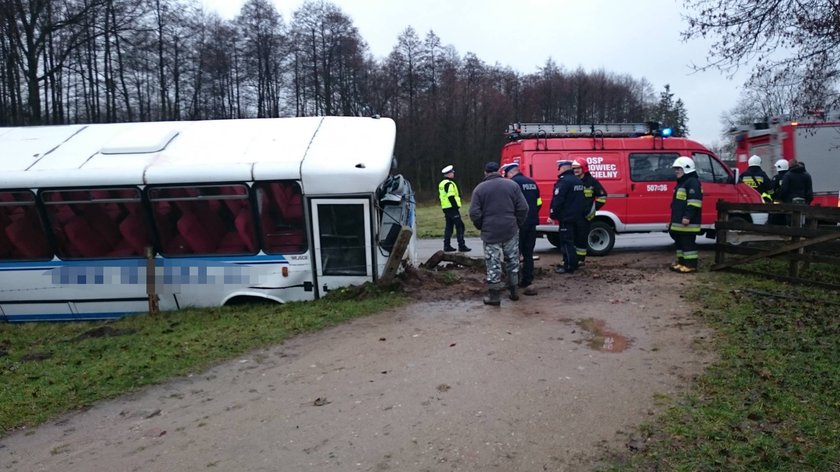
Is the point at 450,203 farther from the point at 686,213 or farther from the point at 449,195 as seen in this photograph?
the point at 686,213

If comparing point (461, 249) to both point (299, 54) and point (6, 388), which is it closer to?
point (6, 388)

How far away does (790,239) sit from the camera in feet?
28.4

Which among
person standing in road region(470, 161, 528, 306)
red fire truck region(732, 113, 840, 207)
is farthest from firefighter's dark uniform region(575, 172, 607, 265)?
red fire truck region(732, 113, 840, 207)

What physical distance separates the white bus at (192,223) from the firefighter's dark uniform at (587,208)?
3302 millimetres

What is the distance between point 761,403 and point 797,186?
863cm

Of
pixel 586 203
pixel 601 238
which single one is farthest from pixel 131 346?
pixel 601 238

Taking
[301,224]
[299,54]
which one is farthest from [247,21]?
[301,224]

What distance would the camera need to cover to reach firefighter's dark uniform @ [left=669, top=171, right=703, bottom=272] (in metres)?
9.32

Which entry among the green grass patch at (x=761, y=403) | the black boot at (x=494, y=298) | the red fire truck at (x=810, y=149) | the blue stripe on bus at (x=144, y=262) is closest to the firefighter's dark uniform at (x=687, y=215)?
the green grass patch at (x=761, y=403)

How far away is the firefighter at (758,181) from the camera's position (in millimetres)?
12586

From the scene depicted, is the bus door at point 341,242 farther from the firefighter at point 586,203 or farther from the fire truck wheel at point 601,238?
the fire truck wheel at point 601,238

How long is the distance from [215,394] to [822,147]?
46.5 feet

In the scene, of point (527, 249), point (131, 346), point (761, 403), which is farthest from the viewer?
point (527, 249)

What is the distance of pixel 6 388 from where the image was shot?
5836 mm
